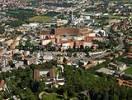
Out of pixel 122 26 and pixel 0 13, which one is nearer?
pixel 122 26

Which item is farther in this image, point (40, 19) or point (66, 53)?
point (40, 19)

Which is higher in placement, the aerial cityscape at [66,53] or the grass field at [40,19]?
the aerial cityscape at [66,53]

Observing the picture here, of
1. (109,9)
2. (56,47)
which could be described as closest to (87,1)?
(109,9)

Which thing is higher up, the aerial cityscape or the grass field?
the aerial cityscape

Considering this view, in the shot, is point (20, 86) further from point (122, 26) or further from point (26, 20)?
point (26, 20)

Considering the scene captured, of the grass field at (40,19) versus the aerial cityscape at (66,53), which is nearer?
the aerial cityscape at (66,53)

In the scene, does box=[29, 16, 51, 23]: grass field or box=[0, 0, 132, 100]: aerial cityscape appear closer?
box=[0, 0, 132, 100]: aerial cityscape

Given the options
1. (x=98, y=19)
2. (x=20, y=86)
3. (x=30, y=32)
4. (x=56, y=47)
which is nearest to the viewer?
(x=20, y=86)

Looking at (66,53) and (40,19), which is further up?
(66,53)
